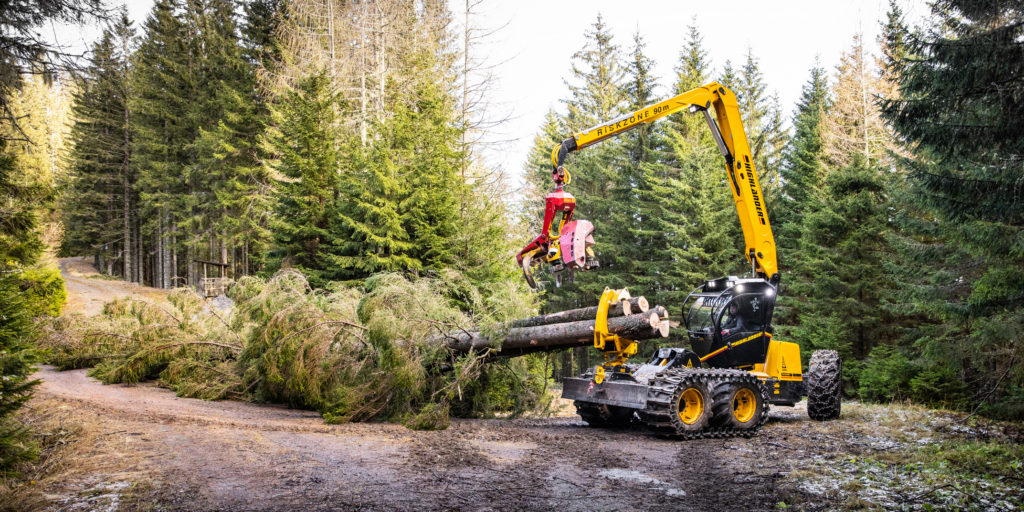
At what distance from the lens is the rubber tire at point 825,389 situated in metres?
9.91

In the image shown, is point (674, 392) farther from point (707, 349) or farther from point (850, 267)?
point (850, 267)

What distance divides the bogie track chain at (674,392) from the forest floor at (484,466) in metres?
0.26

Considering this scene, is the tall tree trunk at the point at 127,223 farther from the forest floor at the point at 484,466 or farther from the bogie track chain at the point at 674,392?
the bogie track chain at the point at 674,392

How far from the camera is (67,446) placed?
234 inches

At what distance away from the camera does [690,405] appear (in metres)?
8.41

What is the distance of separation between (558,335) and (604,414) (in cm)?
205

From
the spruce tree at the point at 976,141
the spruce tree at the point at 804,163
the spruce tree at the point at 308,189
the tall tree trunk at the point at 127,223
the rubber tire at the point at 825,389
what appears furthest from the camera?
the tall tree trunk at the point at 127,223

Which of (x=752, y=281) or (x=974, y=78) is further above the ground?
(x=974, y=78)

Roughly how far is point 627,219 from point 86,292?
27449 mm

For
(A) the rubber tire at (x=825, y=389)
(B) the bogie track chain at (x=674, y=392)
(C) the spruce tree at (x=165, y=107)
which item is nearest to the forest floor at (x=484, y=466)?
(B) the bogie track chain at (x=674, y=392)

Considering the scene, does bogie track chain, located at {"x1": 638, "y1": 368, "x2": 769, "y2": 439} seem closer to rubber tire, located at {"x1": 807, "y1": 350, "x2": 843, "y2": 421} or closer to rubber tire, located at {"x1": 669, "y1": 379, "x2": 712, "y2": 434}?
rubber tire, located at {"x1": 669, "y1": 379, "x2": 712, "y2": 434}

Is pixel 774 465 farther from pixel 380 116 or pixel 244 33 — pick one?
pixel 244 33

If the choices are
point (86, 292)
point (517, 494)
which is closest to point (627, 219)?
point (517, 494)

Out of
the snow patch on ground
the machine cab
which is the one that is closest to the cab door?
the machine cab
